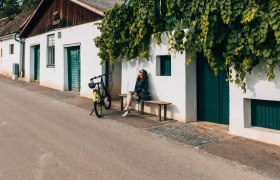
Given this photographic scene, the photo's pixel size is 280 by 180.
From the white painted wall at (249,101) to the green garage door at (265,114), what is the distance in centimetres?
13

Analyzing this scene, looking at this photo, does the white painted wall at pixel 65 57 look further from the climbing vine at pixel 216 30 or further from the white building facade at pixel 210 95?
the climbing vine at pixel 216 30

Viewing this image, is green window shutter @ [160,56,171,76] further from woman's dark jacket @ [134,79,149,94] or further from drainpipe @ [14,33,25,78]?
drainpipe @ [14,33,25,78]

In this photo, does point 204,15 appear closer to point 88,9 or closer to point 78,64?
point 88,9

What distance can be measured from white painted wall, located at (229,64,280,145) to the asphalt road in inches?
65.3

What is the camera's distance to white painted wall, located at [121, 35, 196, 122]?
8.98 meters

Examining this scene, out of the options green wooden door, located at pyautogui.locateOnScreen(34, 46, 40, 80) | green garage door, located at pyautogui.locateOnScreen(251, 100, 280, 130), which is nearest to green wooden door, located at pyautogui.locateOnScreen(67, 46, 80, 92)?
green wooden door, located at pyautogui.locateOnScreen(34, 46, 40, 80)

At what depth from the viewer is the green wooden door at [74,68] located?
15312 mm

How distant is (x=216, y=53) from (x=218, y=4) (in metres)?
1.24

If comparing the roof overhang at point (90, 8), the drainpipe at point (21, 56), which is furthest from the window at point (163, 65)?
the drainpipe at point (21, 56)

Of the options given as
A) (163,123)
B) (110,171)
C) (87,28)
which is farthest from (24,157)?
(87,28)

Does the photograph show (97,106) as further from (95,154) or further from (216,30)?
(216,30)

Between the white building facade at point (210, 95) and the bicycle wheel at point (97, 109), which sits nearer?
the white building facade at point (210, 95)

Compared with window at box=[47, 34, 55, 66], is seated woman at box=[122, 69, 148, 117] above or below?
below

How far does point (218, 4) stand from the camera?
24.0 ft
